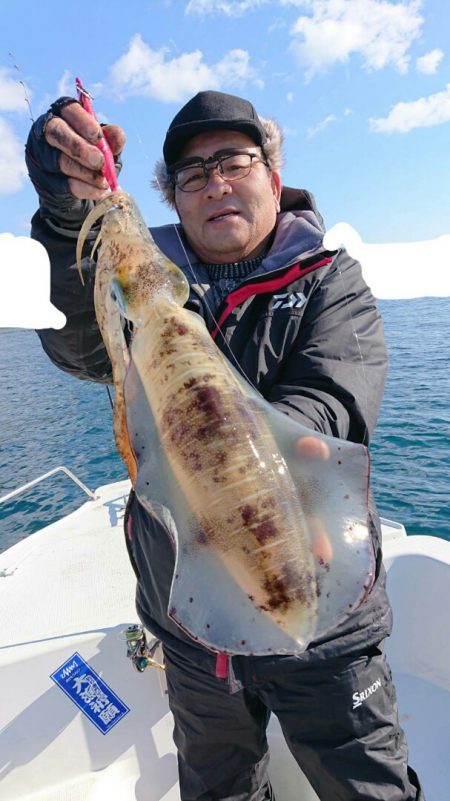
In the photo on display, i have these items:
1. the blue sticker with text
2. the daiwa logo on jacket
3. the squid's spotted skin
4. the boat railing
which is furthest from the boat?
the squid's spotted skin

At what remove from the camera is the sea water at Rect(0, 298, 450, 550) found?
39.3 feet

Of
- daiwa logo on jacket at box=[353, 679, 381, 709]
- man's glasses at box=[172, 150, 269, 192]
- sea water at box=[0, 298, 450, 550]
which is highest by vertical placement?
man's glasses at box=[172, 150, 269, 192]

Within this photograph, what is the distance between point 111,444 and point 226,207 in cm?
1786

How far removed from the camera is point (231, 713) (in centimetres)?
284

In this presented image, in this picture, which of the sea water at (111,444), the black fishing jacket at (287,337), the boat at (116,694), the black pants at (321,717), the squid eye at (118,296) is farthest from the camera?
the sea water at (111,444)

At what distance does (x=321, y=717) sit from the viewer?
2615 millimetres

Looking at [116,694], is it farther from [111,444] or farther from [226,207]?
[111,444]

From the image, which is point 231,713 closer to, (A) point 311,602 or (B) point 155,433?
(A) point 311,602

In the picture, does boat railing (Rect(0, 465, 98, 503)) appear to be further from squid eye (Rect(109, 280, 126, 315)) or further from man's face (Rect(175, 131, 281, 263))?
squid eye (Rect(109, 280, 126, 315))

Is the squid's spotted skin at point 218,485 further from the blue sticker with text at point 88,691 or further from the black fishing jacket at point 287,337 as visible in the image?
the blue sticker with text at point 88,691

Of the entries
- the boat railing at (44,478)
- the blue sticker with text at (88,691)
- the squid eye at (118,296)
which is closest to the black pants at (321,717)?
the blue sticker with text at (88,691)

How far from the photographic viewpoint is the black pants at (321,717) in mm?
2602

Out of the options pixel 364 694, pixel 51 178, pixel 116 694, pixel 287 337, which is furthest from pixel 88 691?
pixel 51 178

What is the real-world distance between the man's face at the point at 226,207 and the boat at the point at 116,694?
9.68 feet
